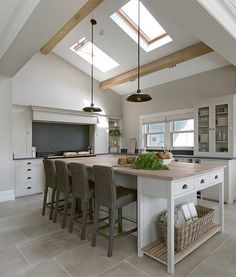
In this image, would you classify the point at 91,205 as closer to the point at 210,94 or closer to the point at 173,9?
the point at 173,9

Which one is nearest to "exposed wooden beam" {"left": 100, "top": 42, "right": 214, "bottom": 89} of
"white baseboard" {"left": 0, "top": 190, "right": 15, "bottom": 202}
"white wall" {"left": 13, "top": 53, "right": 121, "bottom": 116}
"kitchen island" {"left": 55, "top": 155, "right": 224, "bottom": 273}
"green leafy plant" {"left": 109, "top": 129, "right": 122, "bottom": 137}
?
"white wall" {"left": 13, "top": 53, "right": 121, "bottom": 116}

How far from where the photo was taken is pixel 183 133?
5.20 metres

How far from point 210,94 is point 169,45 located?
4.76ft

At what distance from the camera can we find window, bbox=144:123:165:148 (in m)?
5.71

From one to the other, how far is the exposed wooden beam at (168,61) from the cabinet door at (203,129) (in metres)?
1.15

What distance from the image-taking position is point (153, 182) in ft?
6.48

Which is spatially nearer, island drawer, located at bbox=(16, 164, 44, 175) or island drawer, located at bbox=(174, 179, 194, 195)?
island drawer, located at bbox=(174, 179, 194, 195)

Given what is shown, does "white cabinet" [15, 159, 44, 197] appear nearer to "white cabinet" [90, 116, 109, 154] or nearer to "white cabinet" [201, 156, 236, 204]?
"white cabinet" [90, 116, 109, 154]

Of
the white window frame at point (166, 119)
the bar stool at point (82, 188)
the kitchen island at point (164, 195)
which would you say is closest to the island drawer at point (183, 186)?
the kitchen island at point (164, 195)

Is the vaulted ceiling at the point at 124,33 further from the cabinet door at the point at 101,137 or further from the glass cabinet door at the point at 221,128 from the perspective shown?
the cabinet door at the point at 101,137

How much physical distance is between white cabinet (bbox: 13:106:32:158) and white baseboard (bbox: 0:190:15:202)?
820mm

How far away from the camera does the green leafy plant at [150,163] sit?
7.50 ft

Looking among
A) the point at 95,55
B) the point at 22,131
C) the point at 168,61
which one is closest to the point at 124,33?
the point at 168,61

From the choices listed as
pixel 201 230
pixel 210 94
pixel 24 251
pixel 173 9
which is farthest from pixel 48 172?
pixel 210 94
